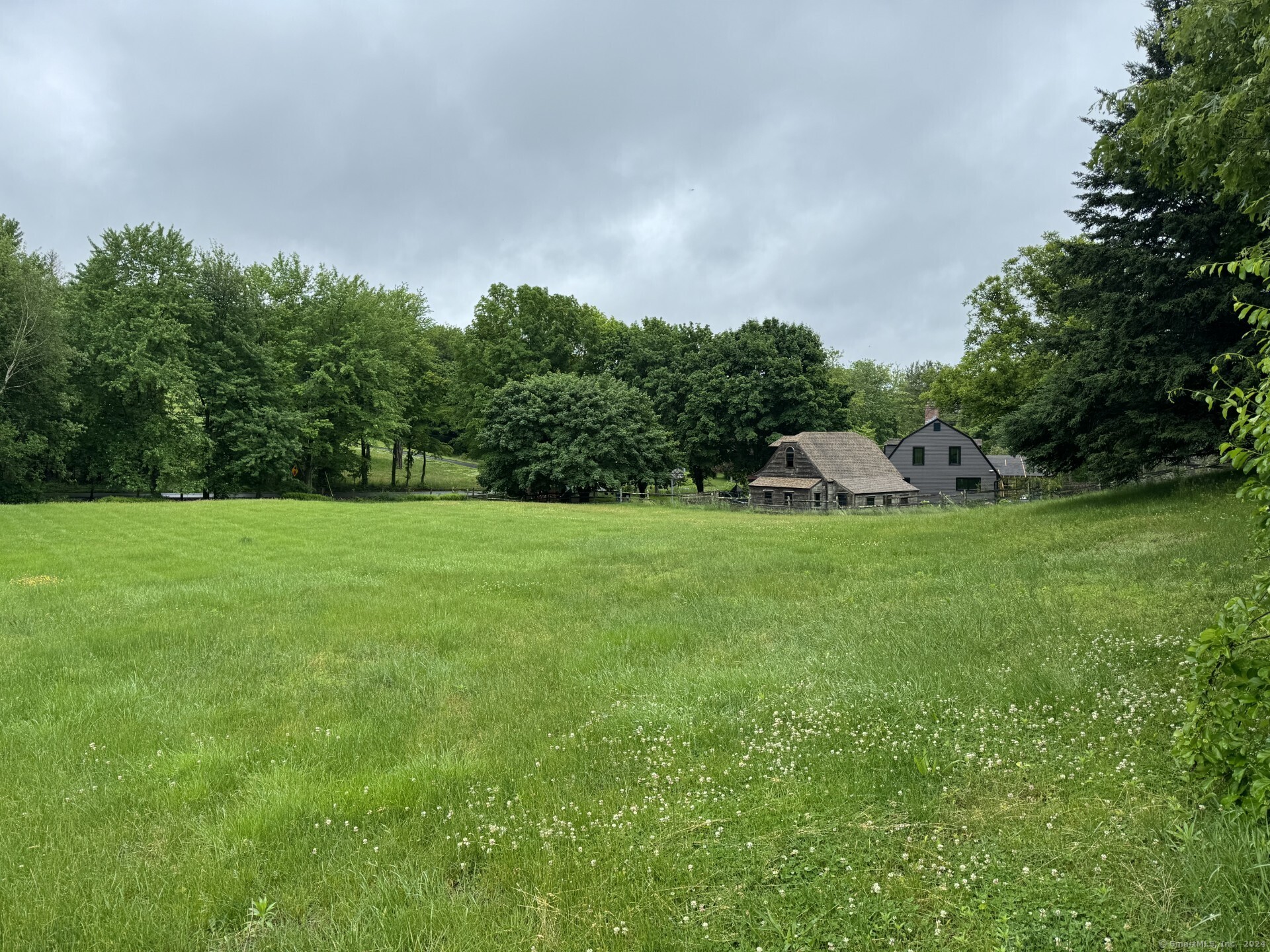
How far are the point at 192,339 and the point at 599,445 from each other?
3026 cm

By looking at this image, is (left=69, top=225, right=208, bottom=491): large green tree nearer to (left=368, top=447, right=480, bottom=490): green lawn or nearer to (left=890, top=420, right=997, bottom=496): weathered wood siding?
(left=368, top=447, right=480, bottom=490): green lawn

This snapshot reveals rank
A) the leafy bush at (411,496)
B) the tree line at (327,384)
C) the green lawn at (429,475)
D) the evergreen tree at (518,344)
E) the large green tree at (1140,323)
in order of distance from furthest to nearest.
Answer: the green lawn at (429,475) → the evergreen tree at (518,344) → the leafy bush at (411,496) → the tree line at (327,384) → the large green tree at (1140,323)

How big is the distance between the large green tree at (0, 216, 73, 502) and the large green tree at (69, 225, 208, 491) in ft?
7.27

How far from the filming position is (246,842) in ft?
14.4

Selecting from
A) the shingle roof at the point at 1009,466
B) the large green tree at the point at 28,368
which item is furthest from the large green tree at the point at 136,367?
the shingle roof at the point at 1009,466

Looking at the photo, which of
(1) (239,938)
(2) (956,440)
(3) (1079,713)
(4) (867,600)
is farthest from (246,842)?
(2) (956,440)

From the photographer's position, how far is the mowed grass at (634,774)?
351 centimetres

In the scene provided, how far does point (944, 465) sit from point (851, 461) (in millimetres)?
12681

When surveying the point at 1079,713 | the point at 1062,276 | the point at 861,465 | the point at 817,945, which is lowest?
the point at 817,945

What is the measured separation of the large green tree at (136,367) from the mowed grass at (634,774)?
129 feet

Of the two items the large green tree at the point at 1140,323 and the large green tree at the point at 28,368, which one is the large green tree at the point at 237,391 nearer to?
the large green tree at the point at 28,368

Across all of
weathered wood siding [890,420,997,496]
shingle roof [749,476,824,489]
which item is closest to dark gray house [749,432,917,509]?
shingle roof [749,476,824,489]

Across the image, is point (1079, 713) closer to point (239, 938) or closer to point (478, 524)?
point (239, 938)

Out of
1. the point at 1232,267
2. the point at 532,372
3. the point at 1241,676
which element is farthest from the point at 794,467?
the point at 1241,676
